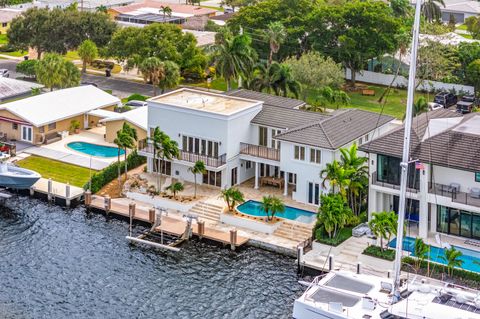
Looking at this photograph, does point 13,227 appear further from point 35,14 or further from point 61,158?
point 35,14

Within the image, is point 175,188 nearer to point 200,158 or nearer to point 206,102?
point 200,158

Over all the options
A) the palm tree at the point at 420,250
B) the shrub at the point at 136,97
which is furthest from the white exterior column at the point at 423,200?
the shrub at the point at 136,97

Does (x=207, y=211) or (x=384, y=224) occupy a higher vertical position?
(x=384, y=224)

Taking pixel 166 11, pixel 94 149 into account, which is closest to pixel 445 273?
pixel 94 149

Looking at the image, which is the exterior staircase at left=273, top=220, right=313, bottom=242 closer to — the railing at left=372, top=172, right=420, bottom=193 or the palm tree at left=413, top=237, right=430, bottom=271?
the railing at left=372, top=172, right=420, bottom=193

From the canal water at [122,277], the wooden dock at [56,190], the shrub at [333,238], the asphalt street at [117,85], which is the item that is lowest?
the canal water at [122,277]

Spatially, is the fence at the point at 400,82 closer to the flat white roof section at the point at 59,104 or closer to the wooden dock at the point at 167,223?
the flat white roof section at the point at 59,104

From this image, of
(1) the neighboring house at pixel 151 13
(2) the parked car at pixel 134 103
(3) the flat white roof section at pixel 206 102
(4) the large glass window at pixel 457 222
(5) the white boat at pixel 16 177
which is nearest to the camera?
(4) the large glass window at pixel 457 222
